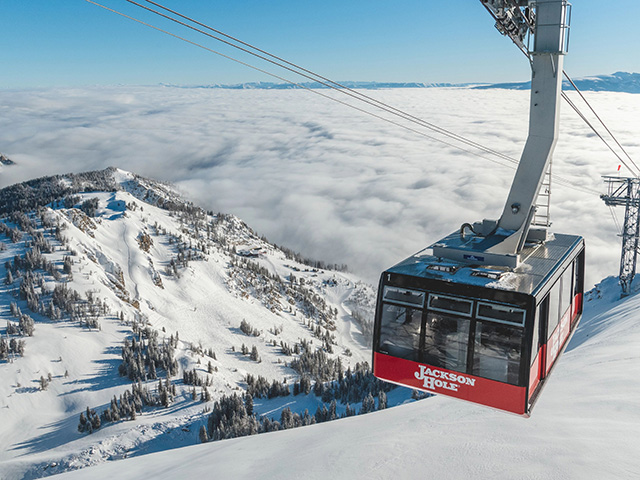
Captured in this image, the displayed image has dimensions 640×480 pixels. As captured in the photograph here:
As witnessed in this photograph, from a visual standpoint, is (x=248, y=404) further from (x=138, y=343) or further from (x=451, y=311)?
(x=451, y=311)

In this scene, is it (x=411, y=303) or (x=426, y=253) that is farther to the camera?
(x=426, y=253)

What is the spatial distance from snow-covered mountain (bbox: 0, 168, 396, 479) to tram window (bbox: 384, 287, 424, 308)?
69553 mm

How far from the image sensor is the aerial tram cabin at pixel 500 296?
1008cm

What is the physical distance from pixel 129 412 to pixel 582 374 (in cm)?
8646

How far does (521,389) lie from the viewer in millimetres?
9992

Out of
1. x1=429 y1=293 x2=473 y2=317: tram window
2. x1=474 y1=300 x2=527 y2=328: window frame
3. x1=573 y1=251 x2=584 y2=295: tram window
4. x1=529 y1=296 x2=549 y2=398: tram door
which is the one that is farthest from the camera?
x1=573 y1=251 x2=584 y2=295: tram window

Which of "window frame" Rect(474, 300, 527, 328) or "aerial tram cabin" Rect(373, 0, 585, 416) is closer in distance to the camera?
"window frame" Rect(474, 300, 527, 328)

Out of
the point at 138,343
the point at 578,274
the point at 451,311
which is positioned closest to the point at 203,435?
the point at 138,343

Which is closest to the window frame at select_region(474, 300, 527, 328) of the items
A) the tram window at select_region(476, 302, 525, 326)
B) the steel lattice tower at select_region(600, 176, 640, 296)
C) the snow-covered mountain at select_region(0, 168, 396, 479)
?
the tram window at select_region(476, 302, 525, 326)

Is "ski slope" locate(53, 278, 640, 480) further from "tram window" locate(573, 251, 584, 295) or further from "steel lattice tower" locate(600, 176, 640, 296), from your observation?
"steel lattice tower" locate(600, 176, 640, 296)

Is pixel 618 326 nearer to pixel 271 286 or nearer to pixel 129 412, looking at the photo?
pixel 129 412

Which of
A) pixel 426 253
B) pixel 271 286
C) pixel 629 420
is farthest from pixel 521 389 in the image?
Result: pixel 271 286

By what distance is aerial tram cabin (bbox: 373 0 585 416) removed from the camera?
10078mm

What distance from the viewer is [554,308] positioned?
1170 centimetres
